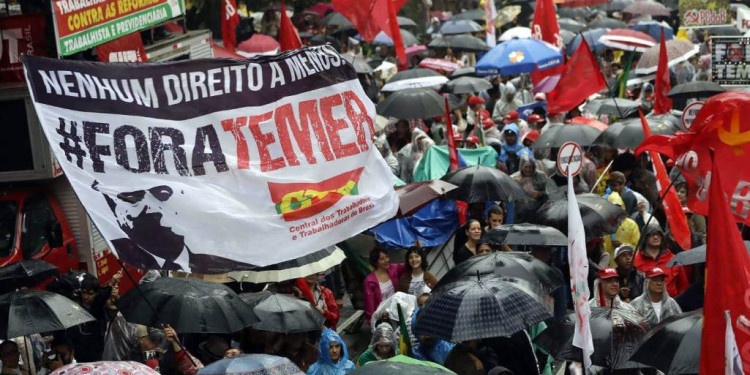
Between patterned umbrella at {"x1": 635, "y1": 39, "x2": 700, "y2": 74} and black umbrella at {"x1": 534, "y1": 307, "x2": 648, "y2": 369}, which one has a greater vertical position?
black umbrella at {"x1": 534, "y1": 307, "x2": 648, "y2": 369}

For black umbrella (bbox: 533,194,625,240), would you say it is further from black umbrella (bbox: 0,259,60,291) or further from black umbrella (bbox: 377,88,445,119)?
black umbrella (bbox: 377,88,445,119)

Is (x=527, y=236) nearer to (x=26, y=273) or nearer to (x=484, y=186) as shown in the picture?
(x=484, y=186)

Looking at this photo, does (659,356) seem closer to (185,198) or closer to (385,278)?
(185,198)

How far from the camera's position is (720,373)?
7121 mm

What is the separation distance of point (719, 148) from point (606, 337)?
2270 mm

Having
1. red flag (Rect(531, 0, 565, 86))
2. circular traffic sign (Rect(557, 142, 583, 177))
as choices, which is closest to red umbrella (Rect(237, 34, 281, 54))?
red flag (Rect(531, 0, 565, 86))

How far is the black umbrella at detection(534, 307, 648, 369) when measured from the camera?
9.11 meters

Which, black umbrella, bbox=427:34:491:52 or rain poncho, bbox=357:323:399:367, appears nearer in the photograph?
rain poncho, bbox=357:323:399:367

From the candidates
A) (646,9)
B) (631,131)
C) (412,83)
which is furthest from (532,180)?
(646,9)

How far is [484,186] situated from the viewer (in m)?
14.1

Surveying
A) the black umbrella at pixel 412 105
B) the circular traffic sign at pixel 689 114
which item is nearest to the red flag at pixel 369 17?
the black umbrella at pixel 412 105

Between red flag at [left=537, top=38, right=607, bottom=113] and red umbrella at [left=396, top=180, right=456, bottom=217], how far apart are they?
483 cm

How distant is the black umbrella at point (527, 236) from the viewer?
39.4ft

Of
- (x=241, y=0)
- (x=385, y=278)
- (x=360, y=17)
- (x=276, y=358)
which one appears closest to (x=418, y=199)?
(x=385, y=278)
